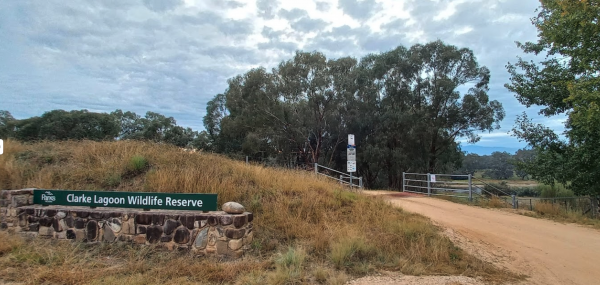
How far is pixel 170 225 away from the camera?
638 centimetres

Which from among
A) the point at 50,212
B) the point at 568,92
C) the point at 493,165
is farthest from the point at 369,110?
the point at 493,165

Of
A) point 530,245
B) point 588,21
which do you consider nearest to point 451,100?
point 588,21

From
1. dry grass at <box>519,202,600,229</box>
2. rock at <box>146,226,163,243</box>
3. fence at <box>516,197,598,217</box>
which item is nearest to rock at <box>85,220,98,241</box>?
rock at <box>146,226,163,243</box>

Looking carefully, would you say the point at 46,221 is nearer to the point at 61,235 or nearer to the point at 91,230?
the point at 61,235

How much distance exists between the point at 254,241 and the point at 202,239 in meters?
1.00

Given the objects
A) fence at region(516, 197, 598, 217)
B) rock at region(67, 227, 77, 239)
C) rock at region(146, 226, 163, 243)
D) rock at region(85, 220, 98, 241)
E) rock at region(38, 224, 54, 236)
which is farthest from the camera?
fence at region(516, 197, 598, 217)

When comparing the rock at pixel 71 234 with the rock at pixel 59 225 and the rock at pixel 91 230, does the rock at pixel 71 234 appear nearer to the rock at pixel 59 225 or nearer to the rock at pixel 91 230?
the rock at pixel 59 225

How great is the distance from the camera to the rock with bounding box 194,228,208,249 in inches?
244

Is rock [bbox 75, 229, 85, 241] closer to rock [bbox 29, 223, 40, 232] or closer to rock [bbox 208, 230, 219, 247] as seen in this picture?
rock [bbox 29, 223, 40, 232]

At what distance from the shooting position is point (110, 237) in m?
6.59

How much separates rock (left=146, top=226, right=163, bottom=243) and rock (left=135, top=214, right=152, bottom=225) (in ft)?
0.39

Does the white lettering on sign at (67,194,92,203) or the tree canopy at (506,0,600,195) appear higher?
the tree canopy at (506,0,600,195)

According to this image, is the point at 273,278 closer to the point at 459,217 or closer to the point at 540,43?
the point at 459,217

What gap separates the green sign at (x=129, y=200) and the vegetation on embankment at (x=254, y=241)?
84 cm
